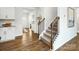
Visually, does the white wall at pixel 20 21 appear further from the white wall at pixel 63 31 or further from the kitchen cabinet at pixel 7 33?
the white wall at pixel 63 31

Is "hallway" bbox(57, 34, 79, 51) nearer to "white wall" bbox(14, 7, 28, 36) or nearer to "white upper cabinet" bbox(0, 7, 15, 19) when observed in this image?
"white wall" bbox(14, 7, 28, 36)

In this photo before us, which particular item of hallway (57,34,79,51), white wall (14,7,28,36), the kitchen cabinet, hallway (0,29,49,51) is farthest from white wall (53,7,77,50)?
the kitchen cabinet

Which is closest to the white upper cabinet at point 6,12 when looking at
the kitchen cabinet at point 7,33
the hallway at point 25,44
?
the kitchen cabinet at point 7,33

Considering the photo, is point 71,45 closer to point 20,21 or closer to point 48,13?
point 48,13

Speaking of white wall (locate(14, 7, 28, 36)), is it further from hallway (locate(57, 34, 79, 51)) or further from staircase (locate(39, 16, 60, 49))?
hallway (locate(57, 34, 79, 51))

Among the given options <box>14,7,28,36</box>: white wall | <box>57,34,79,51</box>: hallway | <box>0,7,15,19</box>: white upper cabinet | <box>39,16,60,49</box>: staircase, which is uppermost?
<box>0,7,15,19</box>: white upper cabinet

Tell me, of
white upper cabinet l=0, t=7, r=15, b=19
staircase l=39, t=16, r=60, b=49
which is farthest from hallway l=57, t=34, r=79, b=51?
white upper cabinet l=0, t=7, r=15, b=19

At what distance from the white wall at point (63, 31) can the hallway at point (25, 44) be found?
20 cm

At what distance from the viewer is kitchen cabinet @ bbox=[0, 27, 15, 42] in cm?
179

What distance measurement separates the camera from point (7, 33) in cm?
183

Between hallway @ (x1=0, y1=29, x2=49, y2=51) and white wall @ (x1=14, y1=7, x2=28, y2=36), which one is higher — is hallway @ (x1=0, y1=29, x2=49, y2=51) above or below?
below

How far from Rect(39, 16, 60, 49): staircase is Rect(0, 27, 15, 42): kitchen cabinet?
0.43 metres

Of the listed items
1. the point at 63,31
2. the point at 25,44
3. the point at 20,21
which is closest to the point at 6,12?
the point at 20,21
